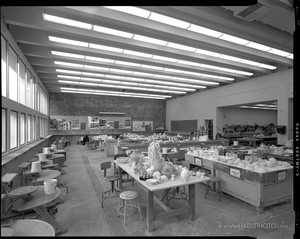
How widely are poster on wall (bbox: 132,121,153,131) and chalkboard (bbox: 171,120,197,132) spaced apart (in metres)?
2.11

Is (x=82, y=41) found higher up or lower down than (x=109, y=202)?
higher up

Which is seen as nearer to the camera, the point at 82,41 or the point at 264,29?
the point at 264,29

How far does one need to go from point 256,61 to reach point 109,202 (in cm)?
737

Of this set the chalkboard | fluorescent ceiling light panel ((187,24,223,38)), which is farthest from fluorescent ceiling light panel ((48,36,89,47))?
the chalkboard

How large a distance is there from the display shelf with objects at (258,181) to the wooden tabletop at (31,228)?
3.28m

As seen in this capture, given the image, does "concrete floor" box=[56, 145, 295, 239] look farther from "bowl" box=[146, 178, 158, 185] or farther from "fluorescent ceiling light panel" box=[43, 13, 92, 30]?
"fluorescent ceiling light panel" box=[43, 13, 92, 30]

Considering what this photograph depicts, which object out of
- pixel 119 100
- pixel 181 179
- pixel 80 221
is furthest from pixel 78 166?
pixel 119 100

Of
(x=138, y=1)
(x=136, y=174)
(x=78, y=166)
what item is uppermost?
(x=138, y=1)

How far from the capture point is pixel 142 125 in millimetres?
16109

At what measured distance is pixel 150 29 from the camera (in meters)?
4.32

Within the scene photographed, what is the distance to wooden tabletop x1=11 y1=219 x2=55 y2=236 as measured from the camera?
3.51 ft

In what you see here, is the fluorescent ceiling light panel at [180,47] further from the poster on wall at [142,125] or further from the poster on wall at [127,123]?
the poster on wall at [142,125]

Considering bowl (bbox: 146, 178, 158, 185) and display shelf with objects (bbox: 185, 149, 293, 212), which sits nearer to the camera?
bowl (bbox: 146, 178, 158, 185)

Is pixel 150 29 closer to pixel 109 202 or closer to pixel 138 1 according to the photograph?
pixel 138 1
